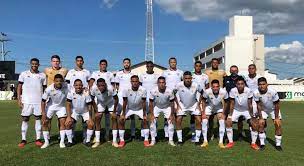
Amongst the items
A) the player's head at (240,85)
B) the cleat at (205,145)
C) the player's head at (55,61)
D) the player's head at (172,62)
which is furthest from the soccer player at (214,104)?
the player's head at (55,61)

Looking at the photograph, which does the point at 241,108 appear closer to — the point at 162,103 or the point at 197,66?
the point at 197,66

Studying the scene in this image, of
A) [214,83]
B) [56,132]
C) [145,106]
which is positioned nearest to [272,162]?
[214,83]

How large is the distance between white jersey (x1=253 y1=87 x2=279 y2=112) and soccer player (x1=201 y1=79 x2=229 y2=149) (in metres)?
0.85

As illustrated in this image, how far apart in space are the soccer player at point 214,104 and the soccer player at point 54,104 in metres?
3.70

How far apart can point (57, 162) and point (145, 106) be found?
121 inches

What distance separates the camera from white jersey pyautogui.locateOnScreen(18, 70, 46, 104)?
10.6m

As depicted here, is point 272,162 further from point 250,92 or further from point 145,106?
point 145,106

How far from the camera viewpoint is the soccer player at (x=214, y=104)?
35.1ft

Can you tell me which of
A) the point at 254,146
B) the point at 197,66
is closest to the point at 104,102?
the point at 197,66

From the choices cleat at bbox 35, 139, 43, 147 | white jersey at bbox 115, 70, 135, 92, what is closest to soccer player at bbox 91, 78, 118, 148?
white jersey at bbox 115, 70, 135, 92

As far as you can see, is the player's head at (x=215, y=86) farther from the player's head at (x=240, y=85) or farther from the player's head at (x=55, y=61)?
the player's head at (x=55, y=61)

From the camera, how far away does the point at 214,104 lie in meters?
10.8

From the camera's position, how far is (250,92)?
10531mm

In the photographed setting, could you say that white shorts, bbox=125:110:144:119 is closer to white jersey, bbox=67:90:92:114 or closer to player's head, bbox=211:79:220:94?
white jersey, bbox=67:90:92:114
